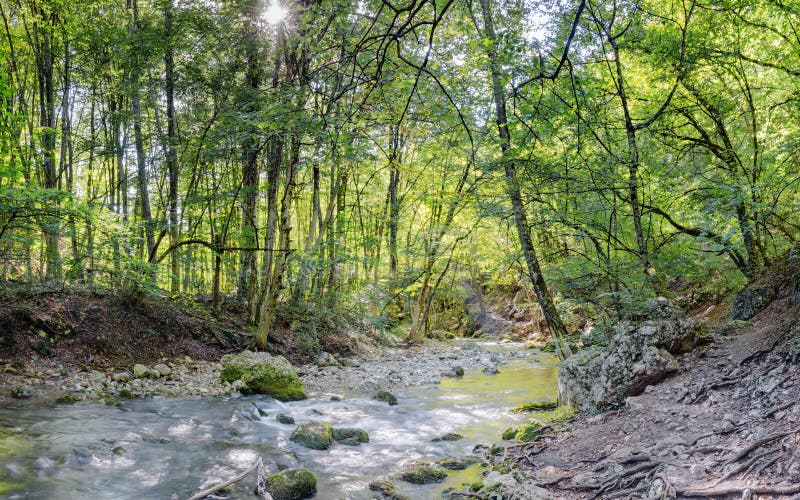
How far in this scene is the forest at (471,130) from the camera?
5.15 meters

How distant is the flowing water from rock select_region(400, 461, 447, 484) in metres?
0.11

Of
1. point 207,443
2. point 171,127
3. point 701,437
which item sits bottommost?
point 207,443

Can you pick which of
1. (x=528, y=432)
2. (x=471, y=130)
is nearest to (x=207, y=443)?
(x=528, y=432)

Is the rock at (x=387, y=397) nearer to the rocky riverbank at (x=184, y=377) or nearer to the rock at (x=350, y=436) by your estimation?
the rocky riverbank at (x=184, y=377)

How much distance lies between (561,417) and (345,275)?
12913 mm

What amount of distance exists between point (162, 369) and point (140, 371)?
0.44 m

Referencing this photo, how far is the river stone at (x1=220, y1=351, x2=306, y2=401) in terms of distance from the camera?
916 cm

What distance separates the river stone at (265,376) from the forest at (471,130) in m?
1.44

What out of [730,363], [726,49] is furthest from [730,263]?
[730,363]

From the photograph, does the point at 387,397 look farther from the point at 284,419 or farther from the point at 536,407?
the point at 536,407

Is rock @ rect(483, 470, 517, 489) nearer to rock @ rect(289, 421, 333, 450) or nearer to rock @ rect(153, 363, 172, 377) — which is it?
rock @ rect(289, 421, 333, 450)

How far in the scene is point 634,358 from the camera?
6.00 m

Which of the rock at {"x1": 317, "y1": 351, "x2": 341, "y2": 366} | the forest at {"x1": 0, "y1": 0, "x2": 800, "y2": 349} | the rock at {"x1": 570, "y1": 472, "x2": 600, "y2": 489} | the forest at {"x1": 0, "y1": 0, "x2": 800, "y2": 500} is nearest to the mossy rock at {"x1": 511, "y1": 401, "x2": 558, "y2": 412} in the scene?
the forest at {"x1": 0, "y1": 0, "x2": 800, "y2": 500}

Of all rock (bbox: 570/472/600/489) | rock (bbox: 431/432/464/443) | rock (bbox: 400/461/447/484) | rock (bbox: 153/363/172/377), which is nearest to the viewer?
rock (bbox: 570/472/600/489)
